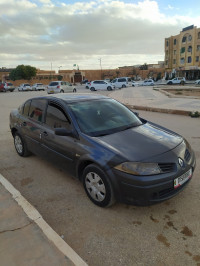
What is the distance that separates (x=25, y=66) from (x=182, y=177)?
80.3 m

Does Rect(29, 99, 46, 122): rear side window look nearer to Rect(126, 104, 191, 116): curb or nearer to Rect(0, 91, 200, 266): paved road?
Rect(0, 91, 200, 266): paved road

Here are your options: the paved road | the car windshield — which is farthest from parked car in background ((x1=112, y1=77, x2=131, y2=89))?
the paved road

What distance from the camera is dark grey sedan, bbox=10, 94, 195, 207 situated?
8.43ft

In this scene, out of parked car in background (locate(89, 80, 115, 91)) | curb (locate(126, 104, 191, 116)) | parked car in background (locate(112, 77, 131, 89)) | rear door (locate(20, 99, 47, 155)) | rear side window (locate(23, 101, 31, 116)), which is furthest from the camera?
parked car in background (locate(112, 77, 131, 89))

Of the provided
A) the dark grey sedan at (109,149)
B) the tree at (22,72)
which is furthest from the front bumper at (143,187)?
the tree at (22,72)

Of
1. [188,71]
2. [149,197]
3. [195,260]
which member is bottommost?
[195,260]

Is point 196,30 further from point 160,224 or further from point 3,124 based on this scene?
point 160,224

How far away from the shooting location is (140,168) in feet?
8.38

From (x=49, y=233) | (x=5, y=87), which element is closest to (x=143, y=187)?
(x=49, y=233)

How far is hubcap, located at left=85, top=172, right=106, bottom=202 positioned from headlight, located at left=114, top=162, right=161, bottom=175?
17.1 inches

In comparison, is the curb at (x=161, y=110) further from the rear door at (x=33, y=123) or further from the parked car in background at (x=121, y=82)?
the parked car in background at (x=121, y=82)

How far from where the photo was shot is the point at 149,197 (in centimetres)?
254

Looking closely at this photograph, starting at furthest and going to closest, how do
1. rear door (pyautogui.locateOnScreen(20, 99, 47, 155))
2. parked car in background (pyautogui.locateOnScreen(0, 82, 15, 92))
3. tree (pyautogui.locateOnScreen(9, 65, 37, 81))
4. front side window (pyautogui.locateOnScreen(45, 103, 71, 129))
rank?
1. tree (pyautogui.locateOnScreen(9, 65, 37, 81))
2. parked car in background (pyautogui.locateOnScreen(0, 82, 15, 92))
3. rear door (pyautogui.locateOnScreen(20, 99, 47, 155))
4. front side window (pyautogui.locateOnScreen(45, 103, 71, 129))

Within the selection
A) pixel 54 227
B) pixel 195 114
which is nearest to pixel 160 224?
pixel 54 227
